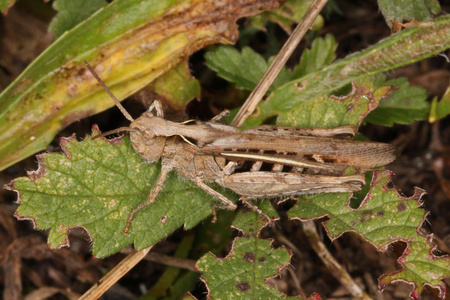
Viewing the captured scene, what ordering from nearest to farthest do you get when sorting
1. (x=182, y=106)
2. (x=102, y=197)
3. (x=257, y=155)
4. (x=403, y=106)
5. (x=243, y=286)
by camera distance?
(x=243, y=286) < (x=102, y=197) < (x=257, y=155) < (x=403, y=106) < (x=182, y=106)

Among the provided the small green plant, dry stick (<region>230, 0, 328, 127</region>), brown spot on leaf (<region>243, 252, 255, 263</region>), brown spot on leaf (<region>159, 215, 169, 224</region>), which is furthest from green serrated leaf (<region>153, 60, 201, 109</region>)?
brown spot on leaf (<region>243, 252, 255, 263</region>)

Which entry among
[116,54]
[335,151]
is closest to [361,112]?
[335,151]

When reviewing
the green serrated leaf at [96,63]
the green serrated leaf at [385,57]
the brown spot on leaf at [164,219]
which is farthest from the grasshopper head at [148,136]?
the green serrated leaf at [385,57]

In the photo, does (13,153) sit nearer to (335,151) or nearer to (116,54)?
(116,54)

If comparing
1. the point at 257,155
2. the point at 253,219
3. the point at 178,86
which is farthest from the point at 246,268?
the point at 178,86

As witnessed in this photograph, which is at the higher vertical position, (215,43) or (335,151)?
(215,43)

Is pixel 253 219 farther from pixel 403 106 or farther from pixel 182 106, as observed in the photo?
pixel 403 106

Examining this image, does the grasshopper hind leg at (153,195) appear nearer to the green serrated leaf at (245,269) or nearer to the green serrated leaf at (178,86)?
the green serrated leaf at (245,269)

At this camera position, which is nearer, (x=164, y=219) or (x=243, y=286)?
(x=243, y=286)
